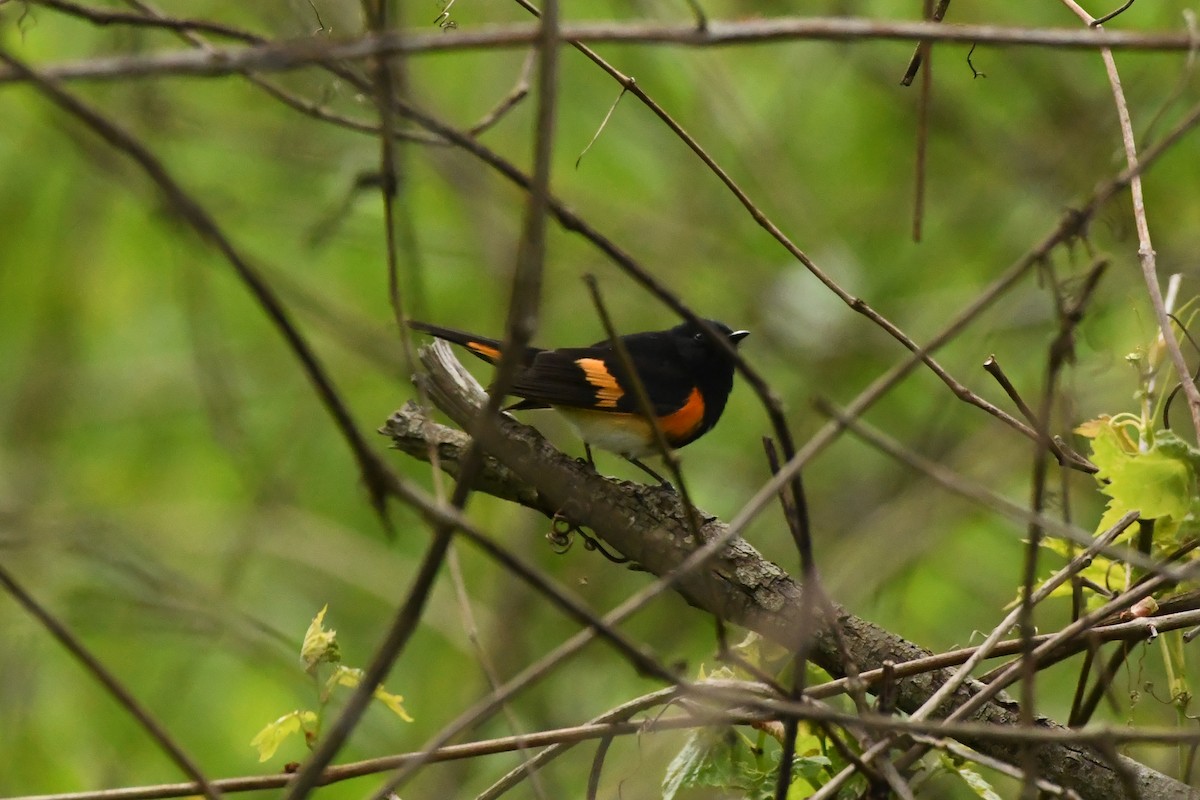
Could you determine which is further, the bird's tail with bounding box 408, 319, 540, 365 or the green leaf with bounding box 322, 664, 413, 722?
the bird's tail with bounding box 408, 319, 540, 365

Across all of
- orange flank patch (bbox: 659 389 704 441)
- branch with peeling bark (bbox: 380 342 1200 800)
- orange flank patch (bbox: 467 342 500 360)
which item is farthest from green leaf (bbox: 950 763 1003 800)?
orange flank patch (bbox: 659 389 704 441)

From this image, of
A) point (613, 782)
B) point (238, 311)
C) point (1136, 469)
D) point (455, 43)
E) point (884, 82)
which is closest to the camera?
point (455, 43)

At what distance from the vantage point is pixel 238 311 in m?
7.62

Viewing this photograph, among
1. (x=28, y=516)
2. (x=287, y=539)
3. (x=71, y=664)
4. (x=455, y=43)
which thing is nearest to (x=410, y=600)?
(x=455, y=43)

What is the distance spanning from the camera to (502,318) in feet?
17.5

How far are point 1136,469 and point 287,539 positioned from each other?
16.8 ft

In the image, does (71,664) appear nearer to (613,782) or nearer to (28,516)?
(613,782)

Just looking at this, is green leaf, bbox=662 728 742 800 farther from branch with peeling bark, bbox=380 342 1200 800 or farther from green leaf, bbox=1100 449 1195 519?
green leaf, bbox=1100 449 1195 519

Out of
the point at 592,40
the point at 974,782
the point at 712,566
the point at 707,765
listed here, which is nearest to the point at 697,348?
the point at 712,566

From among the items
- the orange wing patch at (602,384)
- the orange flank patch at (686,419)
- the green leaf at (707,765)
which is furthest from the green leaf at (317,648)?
the orange flank patch at (686,419)

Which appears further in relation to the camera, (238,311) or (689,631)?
(238,311)

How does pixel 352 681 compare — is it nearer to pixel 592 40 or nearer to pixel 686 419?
pixel 592 40

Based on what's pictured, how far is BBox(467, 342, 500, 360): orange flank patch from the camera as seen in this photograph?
355 centimetres

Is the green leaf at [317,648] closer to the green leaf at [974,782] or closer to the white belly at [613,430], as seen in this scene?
the green leaf at [974,782]
